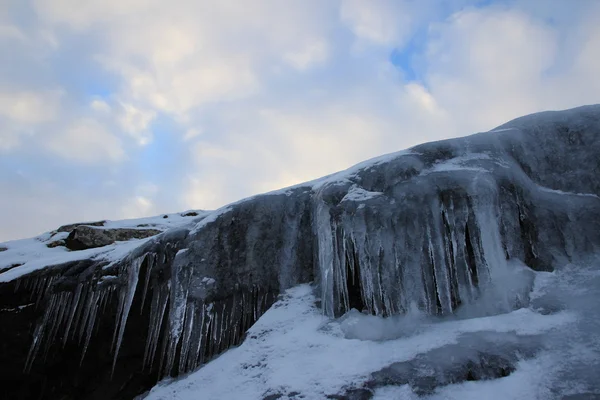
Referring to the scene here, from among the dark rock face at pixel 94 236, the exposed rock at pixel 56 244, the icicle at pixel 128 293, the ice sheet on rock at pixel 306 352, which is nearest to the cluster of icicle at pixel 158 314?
the icicle at pixel 128 293

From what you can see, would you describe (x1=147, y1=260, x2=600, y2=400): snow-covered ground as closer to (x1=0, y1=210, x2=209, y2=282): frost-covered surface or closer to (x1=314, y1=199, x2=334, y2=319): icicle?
(x1=314, y1=199, x2=334, y2=319): icicle

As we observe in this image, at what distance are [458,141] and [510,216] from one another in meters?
1.84

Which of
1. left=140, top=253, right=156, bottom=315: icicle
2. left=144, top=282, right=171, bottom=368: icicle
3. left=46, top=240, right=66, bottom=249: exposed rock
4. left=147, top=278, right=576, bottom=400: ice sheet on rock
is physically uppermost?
left=46, top=240, right=66, bottom=249: exposed rock

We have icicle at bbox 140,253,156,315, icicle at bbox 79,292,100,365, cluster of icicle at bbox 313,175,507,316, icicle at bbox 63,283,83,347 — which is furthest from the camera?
icicle at bbox 63,283,83,347

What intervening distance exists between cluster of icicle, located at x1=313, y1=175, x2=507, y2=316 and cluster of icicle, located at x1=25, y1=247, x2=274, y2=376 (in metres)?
2.22

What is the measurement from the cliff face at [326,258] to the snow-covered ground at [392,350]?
0.38 m

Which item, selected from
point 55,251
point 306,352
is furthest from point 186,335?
point 55,251

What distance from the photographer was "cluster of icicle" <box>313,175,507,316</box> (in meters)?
7.73

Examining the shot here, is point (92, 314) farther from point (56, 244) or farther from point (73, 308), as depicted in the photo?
point (56, 244)

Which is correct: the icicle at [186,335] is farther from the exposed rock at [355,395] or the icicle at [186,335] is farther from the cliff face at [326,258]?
the exposed rock at [355,395]

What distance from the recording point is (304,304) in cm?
942

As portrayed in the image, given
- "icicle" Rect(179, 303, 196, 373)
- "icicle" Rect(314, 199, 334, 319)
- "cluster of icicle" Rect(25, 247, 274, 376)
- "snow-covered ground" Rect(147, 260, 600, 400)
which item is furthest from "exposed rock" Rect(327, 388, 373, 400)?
"icicle" Rect(179, 303, 196, 373)

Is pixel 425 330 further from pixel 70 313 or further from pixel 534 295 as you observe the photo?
pixel 70 313

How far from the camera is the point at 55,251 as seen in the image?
14609 millimetres
